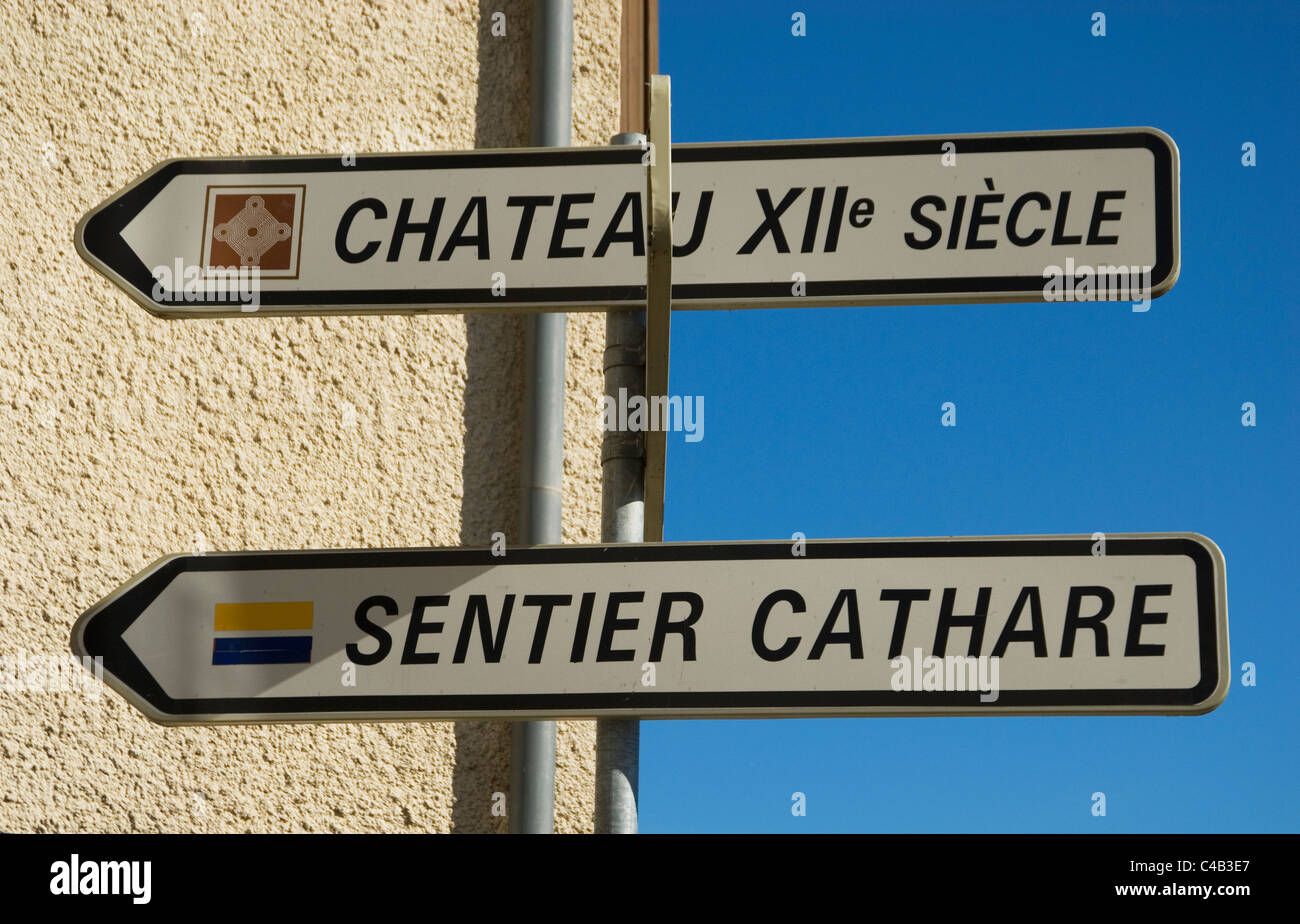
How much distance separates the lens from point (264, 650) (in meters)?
1.96

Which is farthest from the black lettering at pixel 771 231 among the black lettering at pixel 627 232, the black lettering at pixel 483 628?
the black lettering at pixel 483 628

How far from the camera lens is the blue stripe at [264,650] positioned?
6.43ft

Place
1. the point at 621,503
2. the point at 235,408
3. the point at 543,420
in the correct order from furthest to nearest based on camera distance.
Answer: the point at 543,420
the point at 235,408
the point at 621,503

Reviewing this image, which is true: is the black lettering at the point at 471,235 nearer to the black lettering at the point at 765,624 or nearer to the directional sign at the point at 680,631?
the directional sign at the point at 680,631

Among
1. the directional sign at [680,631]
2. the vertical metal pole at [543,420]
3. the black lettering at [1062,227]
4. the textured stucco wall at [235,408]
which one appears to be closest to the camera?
the directional sign at [680,631]

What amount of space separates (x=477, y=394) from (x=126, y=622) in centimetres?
126

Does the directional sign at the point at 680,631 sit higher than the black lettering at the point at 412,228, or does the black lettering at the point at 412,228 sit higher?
the black lettering at the point at 412,228

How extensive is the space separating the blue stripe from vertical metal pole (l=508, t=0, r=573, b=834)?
91cm

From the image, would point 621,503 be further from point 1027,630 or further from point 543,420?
point 543,420

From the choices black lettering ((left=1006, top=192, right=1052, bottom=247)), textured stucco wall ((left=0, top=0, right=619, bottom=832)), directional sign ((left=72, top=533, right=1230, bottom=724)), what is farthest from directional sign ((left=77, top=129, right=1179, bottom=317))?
textured stucco wall ((left=0, top=0, right=619, bottom=832))

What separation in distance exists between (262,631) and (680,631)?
0.58 meters

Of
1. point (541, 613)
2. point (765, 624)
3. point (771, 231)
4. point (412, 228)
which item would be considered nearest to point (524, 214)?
point (412, 228)

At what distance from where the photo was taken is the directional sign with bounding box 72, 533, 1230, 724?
6.19ft

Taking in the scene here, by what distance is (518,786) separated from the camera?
9.43 feet
